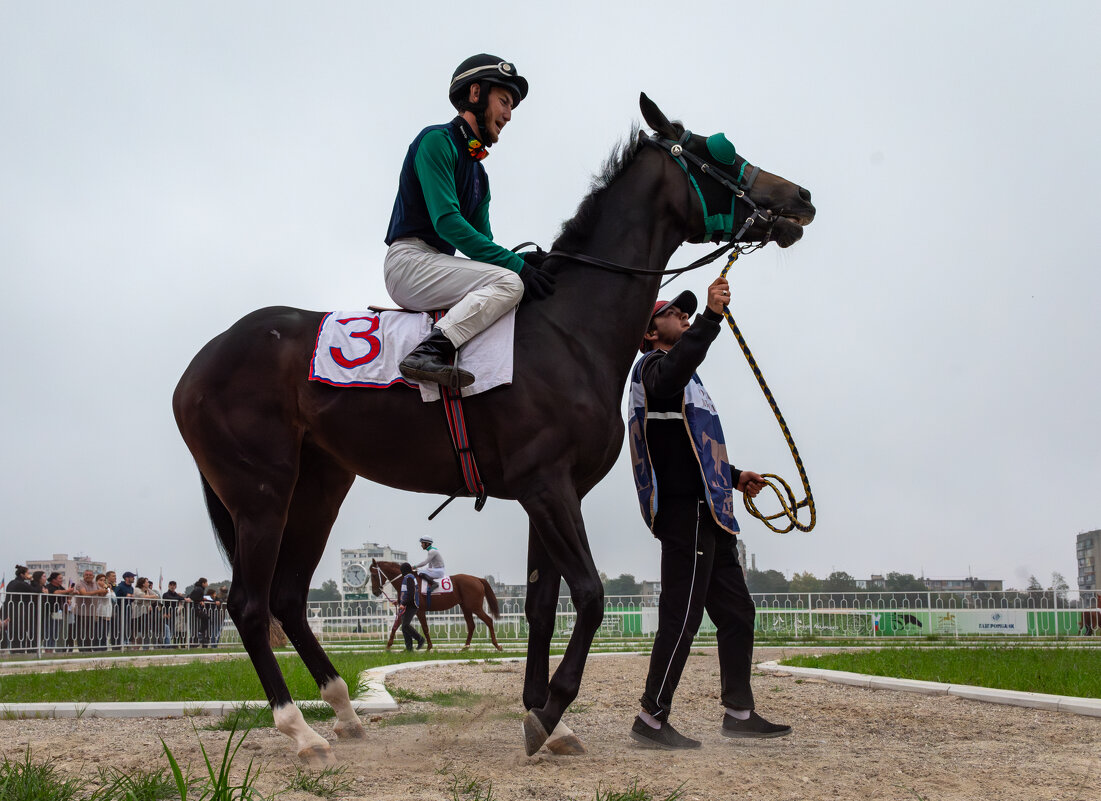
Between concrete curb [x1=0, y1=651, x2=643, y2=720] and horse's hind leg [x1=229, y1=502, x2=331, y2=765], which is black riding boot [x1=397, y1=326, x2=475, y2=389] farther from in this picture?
concrete curb [x1=0, y1=651, x2=643, y2=720]

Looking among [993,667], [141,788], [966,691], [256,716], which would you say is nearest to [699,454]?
[256,716]

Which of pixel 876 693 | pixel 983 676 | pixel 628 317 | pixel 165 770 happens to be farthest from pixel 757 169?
pixel 983 676

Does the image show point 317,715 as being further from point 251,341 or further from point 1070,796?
point 1070,796

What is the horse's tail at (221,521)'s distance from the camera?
18.2 feet

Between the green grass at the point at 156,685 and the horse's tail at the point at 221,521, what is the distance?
184 cm

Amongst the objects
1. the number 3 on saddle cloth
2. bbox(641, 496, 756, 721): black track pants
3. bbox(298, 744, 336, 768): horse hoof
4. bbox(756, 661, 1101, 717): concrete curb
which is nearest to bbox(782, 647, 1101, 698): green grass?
bbox(756, 661, 1101, 717): concrete curb

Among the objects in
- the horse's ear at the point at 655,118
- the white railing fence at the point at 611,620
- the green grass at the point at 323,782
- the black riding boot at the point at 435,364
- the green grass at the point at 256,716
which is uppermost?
the horse's ear at the point at 655,118

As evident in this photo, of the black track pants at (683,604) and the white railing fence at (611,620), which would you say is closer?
the black track pants at (683,604)

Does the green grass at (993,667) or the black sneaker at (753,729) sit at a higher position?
the black sneaker at (753,729)

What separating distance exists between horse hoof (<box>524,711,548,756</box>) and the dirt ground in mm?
86

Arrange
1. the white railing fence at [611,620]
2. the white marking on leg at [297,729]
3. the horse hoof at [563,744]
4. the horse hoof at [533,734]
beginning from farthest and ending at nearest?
1. the white railing fence at [611,620]
2. the horse hoof at [563,744]
3. the white marking on leg at [297,729]
4. the horse hoof at [533,734]

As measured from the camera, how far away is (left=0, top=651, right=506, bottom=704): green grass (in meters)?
7.38

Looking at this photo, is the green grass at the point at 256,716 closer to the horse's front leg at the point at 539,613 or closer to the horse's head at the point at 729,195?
the horse's front leg at the point at 539,613

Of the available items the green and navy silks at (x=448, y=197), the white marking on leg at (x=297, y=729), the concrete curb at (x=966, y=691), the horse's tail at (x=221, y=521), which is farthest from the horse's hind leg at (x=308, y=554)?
the concrete curb at (x=966, y=691)
